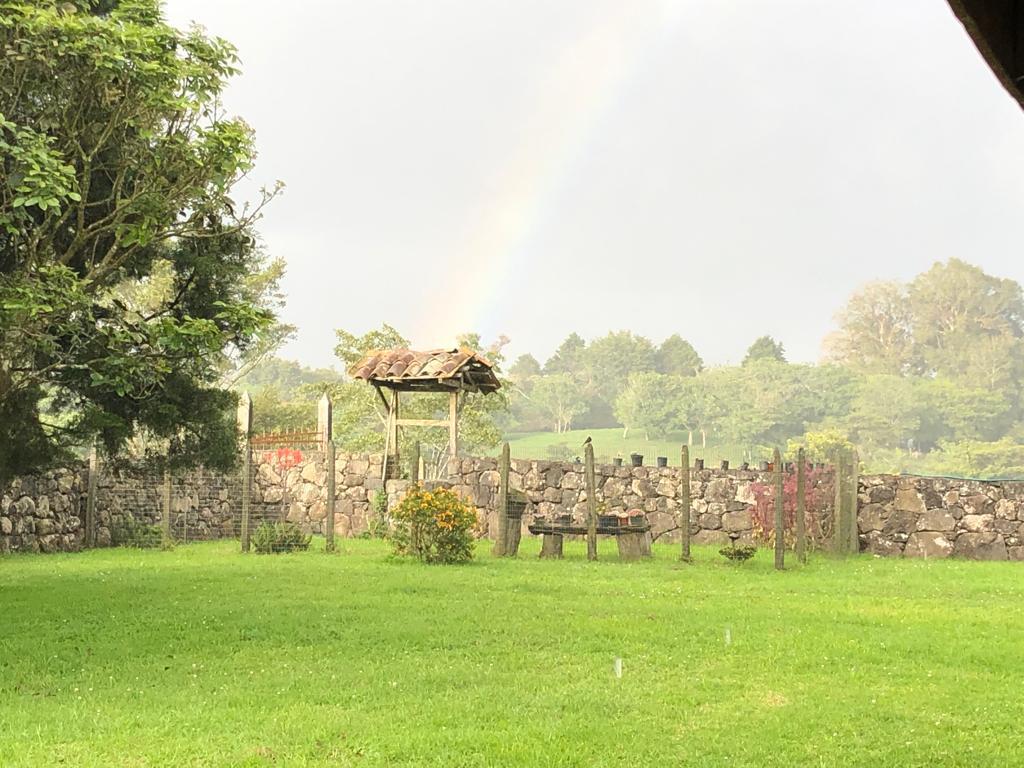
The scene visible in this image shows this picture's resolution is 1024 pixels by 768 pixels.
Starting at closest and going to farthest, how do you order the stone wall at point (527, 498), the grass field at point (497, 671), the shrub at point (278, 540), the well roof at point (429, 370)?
the grass field at point (497, 671), the shrub at point (278, 540), the stone wall at point (527, 498), the well roof at point (429, 370)

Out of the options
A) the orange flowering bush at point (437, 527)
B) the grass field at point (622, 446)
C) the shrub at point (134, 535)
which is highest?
the grass field at point (622, 446)

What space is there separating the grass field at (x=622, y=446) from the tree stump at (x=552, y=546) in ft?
164

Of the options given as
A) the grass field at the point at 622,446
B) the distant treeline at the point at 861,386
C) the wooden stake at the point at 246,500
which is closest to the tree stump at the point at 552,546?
the wooden stake at the point at 246,500

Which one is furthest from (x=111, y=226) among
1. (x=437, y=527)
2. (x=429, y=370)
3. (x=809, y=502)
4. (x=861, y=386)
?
(x=861, y=386)

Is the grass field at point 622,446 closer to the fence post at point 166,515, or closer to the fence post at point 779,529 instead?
the fence post at point 166,515

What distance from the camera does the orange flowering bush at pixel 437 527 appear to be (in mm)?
18062

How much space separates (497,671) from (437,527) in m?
9.39

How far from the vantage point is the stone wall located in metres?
22.1

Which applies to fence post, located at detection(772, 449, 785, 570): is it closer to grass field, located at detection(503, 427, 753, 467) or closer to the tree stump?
the tree stump

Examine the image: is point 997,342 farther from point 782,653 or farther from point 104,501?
point 782,653

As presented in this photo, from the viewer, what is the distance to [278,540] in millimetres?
20438

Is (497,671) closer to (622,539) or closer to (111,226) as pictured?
(111,226)

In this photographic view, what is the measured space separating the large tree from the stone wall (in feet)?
23.4

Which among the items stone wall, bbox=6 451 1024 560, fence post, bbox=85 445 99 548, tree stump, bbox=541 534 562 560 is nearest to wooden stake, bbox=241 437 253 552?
stone wall, bbox=6 451 1024 560
